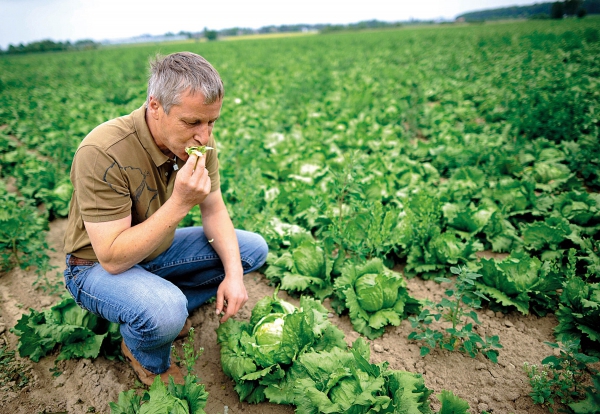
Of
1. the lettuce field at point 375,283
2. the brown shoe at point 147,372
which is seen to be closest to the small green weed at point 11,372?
the lettuce field at point 375,283

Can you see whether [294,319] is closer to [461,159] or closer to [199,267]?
[199,267]

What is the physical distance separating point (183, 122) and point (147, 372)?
1561 mm

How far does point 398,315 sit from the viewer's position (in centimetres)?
263

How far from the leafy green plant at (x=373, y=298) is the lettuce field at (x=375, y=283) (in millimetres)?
15

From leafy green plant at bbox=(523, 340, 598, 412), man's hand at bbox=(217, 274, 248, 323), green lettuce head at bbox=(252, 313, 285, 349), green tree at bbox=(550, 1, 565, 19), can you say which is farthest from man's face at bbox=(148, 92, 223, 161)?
green tree at bbox=(550, 1, 565, 19)

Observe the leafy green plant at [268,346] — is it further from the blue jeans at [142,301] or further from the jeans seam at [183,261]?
the jeans seam at [183,261]

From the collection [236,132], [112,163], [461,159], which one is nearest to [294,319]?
[112,163]

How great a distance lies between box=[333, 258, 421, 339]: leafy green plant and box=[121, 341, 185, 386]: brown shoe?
1.23 meters

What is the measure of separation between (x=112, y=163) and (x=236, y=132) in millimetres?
4778

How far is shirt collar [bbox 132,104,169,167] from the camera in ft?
6.55

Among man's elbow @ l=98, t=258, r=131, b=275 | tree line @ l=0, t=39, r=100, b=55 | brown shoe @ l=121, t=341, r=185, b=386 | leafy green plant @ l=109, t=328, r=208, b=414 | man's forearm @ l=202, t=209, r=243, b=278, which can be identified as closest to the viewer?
leafy green plant @ l=109, t=328, r=208, b=414

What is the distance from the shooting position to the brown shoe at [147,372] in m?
2.22

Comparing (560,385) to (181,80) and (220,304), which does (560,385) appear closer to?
(220,304)

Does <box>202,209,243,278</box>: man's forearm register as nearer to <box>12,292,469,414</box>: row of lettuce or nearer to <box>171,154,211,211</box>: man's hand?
<box>12,292,469,414</box>: row of lettuce
